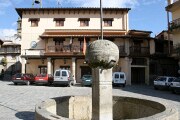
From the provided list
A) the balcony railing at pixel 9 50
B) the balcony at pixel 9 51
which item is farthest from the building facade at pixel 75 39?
the balcony railing at pixel 9 50

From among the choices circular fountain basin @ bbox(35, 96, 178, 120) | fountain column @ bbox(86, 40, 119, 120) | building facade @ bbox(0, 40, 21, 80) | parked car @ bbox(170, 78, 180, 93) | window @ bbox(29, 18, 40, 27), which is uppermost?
window @ bbox(29, 18, 40, 27)

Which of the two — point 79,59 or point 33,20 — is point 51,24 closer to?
point 33,20

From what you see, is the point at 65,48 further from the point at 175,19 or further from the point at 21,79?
the point at 175,19

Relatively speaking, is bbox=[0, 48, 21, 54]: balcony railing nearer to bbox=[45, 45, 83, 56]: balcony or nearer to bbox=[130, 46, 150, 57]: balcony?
bbox=[45, 45, 83, 56]: balcony

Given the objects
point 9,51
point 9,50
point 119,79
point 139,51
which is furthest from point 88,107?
point 9,50

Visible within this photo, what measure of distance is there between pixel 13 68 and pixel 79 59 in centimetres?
2494

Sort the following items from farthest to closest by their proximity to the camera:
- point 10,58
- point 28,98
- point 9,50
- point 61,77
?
point 9,50 → point 10,58 → point 61,77 → point 28,98

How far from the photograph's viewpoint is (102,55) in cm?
650

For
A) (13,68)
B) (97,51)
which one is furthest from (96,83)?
(13,68)

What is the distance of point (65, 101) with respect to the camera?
319 inches

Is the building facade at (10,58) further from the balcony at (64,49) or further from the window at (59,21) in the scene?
the balcony at (64,49)

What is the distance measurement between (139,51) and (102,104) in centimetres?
3009

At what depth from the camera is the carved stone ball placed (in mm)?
6508

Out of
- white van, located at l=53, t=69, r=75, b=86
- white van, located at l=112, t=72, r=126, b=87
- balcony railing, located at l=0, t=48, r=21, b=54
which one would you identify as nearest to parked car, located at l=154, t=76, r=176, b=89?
white van, located at l=112, t=72, r=126, b=87
